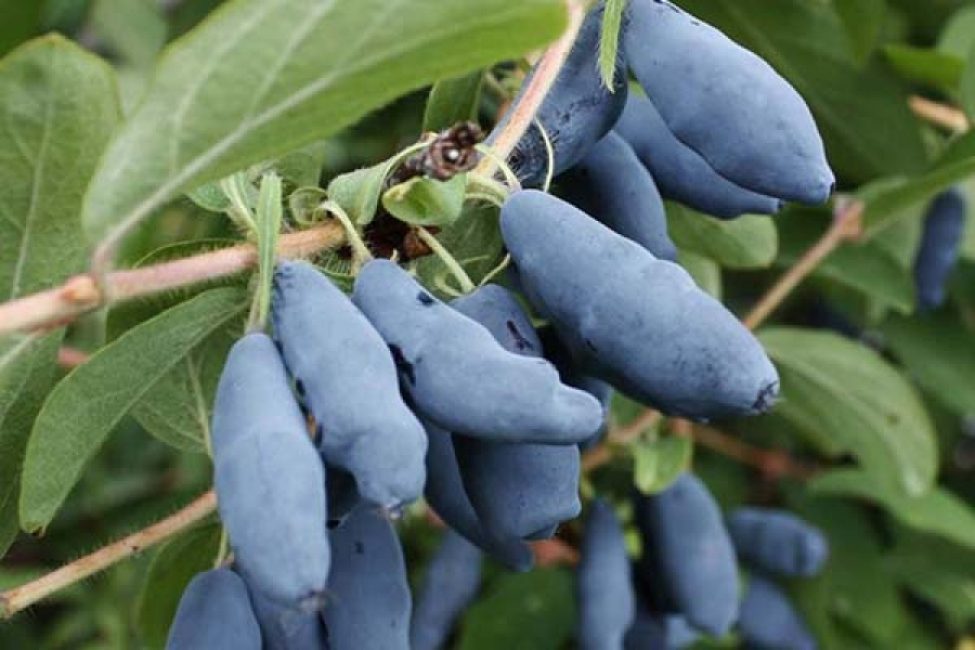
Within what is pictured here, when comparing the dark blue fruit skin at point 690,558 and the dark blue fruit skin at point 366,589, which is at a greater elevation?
the dark blue fruit skin at point 366,589

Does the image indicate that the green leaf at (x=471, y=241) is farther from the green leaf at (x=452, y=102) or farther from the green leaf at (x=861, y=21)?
the green leaf at (x=861, y=21)

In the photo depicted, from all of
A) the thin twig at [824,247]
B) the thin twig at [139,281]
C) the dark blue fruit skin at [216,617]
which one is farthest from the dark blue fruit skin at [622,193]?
the thin twig at [824,247]

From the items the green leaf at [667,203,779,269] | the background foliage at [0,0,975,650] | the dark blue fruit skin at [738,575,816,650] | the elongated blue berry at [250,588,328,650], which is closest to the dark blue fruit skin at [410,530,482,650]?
the background foliage at [0,0,975,650]

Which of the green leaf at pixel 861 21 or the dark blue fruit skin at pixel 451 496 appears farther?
the green leaf at pixel 861 21

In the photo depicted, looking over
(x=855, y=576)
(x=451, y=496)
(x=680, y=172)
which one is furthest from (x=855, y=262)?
(x=451, y=496)

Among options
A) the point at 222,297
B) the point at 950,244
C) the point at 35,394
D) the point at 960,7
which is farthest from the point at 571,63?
the point at 960,7

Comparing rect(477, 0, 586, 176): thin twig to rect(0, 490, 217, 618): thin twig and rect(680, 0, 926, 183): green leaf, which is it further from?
rect(680, 0, 926, 183): green leaf

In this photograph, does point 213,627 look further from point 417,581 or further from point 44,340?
point 417,581
